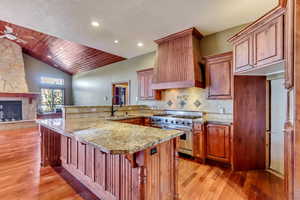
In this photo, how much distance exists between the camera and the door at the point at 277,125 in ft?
8.27

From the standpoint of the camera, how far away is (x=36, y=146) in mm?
4039

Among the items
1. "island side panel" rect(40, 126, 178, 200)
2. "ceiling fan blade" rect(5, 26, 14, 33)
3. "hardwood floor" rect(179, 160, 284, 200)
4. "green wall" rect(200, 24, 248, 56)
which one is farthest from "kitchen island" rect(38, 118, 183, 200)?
"ceiling fan blade" rect(5, 26, 14, 33)

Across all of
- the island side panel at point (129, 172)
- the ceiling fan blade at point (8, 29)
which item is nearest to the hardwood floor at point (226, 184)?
the island side panel at point (129, 172)

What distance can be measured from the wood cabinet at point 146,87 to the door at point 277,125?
269 cm

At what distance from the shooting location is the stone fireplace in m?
6.53

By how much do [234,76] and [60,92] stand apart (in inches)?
380

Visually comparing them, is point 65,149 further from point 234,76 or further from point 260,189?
point 234,76

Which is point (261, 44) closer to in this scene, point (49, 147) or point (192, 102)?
point (192, 102)

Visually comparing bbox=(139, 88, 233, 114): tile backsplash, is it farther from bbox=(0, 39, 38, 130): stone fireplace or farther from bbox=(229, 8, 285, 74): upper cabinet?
bbox=(0, 39, 38, 130): stone fireplace

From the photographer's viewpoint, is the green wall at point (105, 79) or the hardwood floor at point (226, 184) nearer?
the hardwood floor at point (226, 184)

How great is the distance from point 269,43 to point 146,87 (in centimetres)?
327

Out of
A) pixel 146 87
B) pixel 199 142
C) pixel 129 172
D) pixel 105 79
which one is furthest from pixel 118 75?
pixel 129 172

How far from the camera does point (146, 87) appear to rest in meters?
4.67

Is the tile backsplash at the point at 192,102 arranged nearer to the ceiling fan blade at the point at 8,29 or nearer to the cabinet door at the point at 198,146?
the cabinet door at the point at 198,146
